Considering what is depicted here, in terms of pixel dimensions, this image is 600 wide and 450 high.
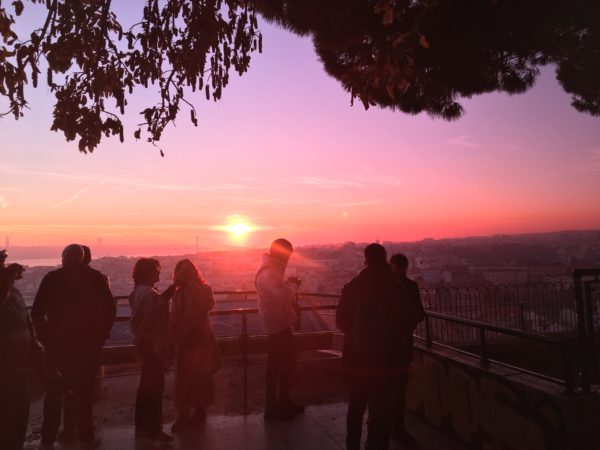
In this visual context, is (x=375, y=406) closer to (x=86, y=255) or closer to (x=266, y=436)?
(x=266, y=436)

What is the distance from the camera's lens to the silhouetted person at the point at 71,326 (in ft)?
13.5

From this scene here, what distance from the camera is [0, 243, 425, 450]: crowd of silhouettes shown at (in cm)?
314

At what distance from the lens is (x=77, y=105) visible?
12.2ft

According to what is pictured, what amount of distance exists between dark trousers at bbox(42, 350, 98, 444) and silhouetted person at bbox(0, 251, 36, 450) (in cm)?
106

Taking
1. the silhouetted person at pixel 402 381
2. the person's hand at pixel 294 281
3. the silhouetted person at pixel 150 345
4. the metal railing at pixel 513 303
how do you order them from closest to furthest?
the silhouetted person at pixel 402 381
the silhouetted person at pixel 150 345
the person's hand at pixel 294 281
the metal railing at pixel 513 303

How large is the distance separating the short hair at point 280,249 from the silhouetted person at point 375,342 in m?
1.36

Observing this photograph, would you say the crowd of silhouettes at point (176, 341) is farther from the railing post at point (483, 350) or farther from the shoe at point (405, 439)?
the railing post at point (483, 350)

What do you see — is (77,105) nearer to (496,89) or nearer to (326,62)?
(326,62)

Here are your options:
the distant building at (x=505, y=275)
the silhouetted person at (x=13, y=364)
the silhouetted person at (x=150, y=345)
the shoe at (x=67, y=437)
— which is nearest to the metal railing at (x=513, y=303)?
the distant building at (x=505, y=275)

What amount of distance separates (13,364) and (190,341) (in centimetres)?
197

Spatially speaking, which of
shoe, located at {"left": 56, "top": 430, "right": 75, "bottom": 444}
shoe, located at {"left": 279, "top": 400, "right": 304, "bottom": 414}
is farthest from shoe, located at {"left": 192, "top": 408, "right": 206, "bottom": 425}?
shoe, located at {"left": 56, "top": 430, "right": 75, "bottom": 444}

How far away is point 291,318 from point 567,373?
8.88 ft

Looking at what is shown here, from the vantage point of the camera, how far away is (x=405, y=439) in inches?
170

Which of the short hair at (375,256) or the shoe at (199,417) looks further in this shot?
the shoe at (199,417)
